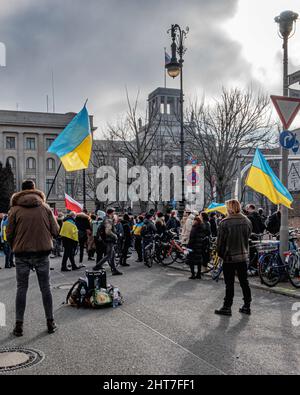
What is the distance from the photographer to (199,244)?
11.5 m

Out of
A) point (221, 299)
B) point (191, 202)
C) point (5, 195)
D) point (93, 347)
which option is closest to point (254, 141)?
point (191, 202)

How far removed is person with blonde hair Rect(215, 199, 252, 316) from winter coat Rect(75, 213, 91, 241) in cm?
891

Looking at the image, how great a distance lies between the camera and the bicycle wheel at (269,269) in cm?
970

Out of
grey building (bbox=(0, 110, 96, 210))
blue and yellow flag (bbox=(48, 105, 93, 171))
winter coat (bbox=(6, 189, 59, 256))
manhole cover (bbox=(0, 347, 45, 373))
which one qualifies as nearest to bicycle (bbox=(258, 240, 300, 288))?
blue and yellow flag (bbox=(48, 105, 93, 171))

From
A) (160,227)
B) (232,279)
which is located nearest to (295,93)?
(232,279)

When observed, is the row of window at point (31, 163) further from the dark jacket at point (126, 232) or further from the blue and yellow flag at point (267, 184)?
the blue and yellow flag at point (267, 184)

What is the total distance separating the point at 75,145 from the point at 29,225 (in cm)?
634

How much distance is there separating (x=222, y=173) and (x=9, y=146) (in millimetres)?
53365

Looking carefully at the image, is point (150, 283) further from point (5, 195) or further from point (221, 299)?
point (5, 195)

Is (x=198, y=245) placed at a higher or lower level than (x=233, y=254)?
lower

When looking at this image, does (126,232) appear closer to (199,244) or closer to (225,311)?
(199,244)

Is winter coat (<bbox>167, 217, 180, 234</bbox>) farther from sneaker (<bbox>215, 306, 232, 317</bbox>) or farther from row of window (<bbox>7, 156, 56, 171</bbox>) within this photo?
row of window (<bbox>7, 156, 56, 171</bbox>)

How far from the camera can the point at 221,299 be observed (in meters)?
8.52

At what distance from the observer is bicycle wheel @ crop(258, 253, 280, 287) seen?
9703 mm
